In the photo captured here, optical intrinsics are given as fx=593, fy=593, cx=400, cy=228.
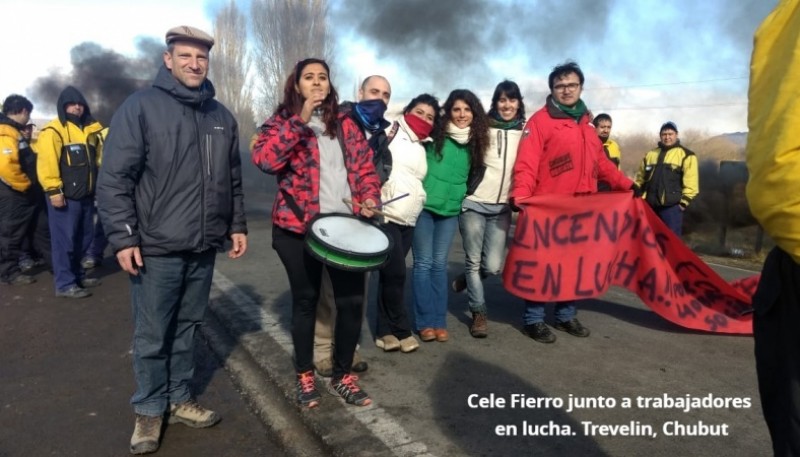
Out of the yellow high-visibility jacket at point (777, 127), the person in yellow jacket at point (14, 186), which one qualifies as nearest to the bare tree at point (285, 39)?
the person in yellow jacket at point (14, 186)

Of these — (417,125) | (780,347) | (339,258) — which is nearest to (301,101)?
(339,258)

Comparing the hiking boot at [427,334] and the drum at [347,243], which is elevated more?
the drum at [347,243]

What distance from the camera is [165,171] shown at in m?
2.98

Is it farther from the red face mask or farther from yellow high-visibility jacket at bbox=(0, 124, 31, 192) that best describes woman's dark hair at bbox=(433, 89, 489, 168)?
yellow high-visibility jacket at bbox=(0, 124, 31, 192)

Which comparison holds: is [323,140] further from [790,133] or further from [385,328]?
[790,133]

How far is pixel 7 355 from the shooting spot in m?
4.49

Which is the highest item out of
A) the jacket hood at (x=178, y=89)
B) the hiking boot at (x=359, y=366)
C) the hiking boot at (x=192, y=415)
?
the jacket hood at (x=178, y=89)

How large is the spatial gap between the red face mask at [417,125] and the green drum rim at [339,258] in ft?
5.04

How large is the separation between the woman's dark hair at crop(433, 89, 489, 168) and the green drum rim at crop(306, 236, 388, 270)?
1.68 m

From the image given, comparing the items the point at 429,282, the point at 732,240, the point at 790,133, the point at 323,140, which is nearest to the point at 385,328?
the point at 429,282

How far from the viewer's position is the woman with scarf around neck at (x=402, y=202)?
13.4 feet

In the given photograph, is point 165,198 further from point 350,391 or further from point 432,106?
point 432,106

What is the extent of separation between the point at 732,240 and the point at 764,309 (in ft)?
37.2

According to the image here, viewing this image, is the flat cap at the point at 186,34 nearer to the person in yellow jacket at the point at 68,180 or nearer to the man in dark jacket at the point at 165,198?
the man in dark jacket at the point at 165,198
